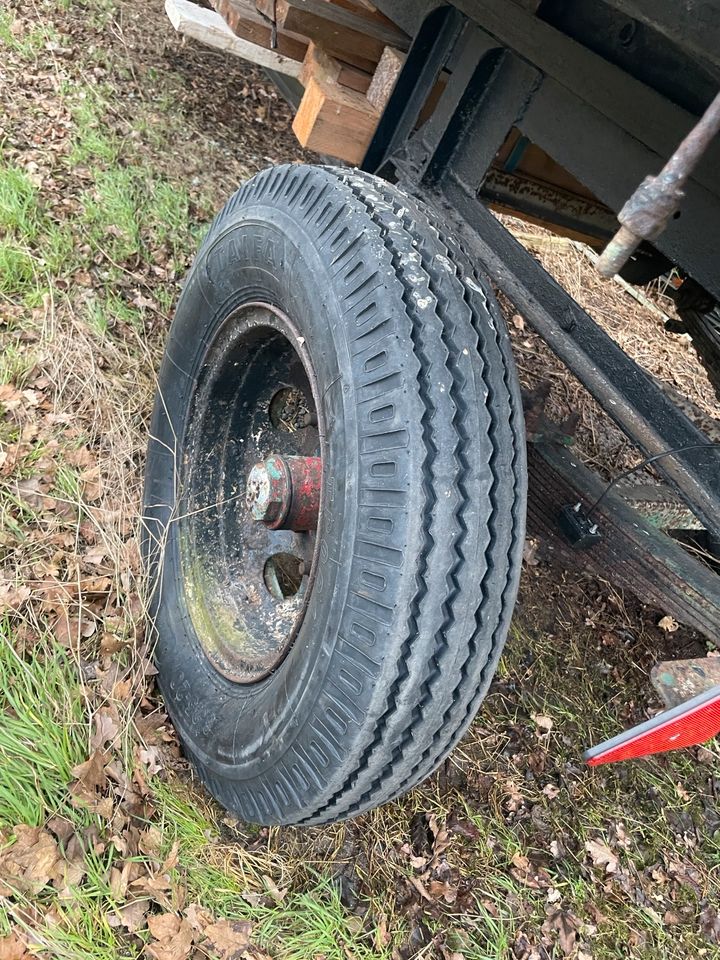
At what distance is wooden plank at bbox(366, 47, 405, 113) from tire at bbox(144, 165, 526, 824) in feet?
1.84

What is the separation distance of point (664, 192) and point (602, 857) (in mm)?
2102

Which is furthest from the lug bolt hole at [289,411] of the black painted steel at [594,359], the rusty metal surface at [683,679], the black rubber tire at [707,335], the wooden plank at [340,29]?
the black rubber tire at [707,335]

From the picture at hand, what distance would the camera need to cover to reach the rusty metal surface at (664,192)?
29.6 inches

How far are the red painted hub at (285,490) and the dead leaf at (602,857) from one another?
4.69 ft

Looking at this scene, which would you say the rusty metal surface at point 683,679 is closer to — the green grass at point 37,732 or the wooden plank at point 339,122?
the green grass at point 37,732

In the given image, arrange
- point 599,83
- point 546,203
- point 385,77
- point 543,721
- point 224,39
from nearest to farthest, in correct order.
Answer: point 599,83
point 385,77
point 543,721
point 546,203
point 224,39

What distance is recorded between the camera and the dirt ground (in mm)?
1680

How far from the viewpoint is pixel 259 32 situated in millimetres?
2670

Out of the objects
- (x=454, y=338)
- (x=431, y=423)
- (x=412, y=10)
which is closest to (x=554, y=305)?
(x=454, y=338)

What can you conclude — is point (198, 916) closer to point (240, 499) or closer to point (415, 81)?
point (240, 499)

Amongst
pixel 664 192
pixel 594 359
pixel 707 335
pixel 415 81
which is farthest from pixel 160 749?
pixel 707 335

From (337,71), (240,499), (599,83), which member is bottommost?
(240,499)

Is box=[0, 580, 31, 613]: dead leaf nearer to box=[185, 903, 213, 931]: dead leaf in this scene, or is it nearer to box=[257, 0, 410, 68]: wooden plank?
box=[185, 903, 213, 931]: dead leaf

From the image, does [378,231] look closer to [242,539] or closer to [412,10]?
[412,10]
